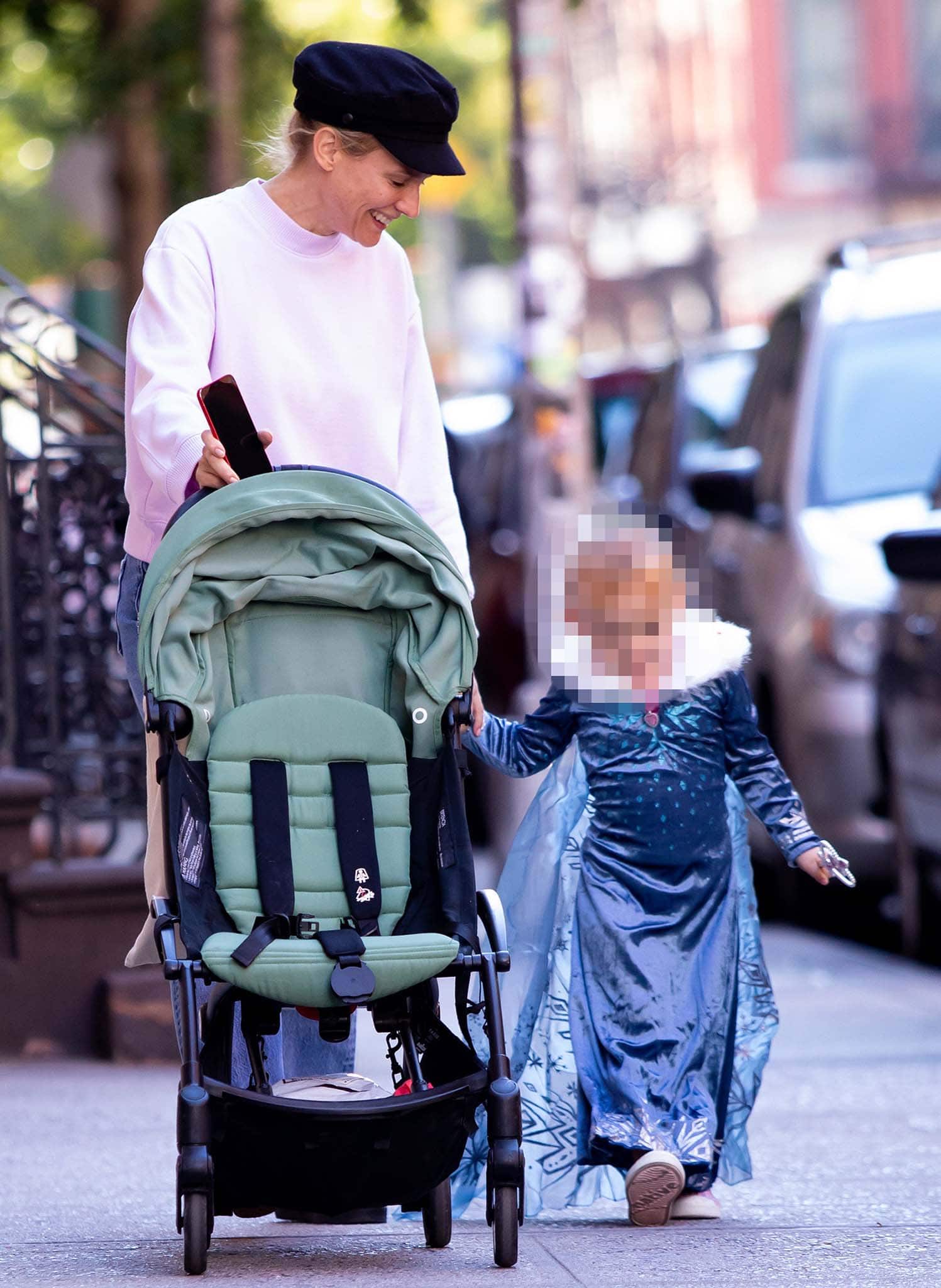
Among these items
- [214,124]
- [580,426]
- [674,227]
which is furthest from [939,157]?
[580,426]

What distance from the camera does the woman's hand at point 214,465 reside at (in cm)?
424

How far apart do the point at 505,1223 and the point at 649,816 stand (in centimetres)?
92

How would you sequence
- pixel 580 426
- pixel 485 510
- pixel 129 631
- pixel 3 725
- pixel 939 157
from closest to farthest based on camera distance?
pixel 129 631
pixel 3 725
pixel 580 426
pixel 485 510
pixel 939 157

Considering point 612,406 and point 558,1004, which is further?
point 612,406

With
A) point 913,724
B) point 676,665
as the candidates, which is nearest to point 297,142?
point 676,665

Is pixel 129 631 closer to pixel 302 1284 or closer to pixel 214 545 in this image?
pixel 214 545

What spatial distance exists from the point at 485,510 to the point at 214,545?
9407 mm

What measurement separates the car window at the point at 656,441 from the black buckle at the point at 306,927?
864 cm

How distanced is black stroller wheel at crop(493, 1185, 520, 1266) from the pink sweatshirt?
44.5 inches

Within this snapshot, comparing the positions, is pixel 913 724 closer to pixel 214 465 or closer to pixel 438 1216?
pixel 438 1216

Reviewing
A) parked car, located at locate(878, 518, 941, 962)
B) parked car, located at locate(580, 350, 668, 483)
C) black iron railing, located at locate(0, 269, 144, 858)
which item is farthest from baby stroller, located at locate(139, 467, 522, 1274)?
parked car, located at locate(580, 350, 668, 483)

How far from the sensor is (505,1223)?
13.7 feet

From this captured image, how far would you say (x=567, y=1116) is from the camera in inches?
186

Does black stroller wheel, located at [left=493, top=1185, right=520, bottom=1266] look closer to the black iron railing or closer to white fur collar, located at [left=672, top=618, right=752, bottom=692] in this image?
white fur collar, located at [left=672, top=618, right=752, bottom=692]
